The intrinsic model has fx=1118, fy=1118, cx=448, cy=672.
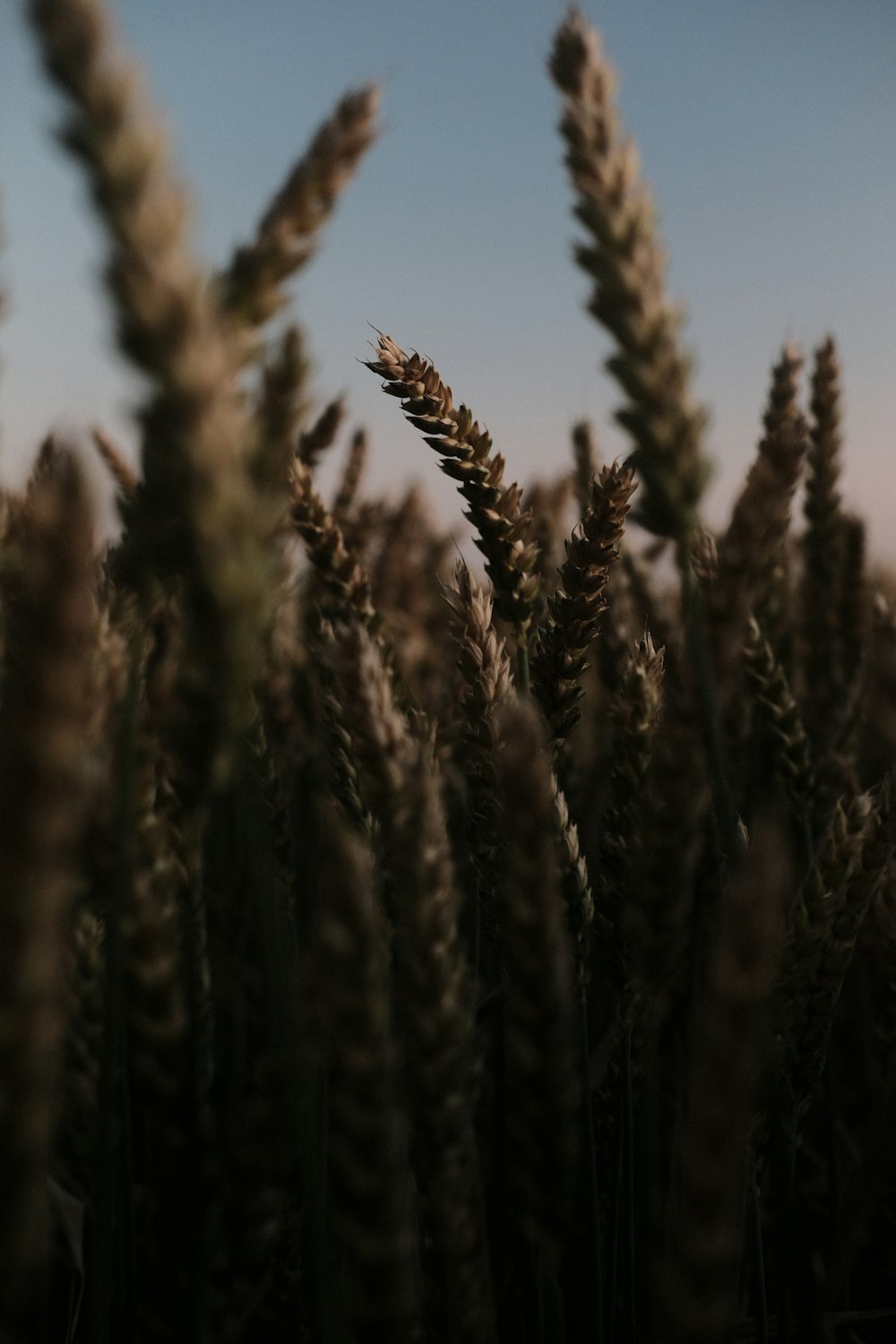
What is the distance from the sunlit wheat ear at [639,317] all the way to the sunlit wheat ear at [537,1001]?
18 centimetres

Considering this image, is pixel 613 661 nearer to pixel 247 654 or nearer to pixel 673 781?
pixel 673 781

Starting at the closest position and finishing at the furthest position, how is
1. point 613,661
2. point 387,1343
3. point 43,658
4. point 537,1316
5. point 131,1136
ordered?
1. point 43,658
2. point 387,1343
3. point 537,1316
4. point 131,1136
5. point 613,661

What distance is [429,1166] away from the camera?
0.73 meters

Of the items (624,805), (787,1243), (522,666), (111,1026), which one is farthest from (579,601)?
(787,1243)

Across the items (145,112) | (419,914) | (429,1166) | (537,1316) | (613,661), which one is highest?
(613,661)

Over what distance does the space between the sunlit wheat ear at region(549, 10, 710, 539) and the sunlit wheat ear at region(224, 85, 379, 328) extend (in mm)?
130

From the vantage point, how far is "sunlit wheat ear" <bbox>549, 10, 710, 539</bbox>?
2.15ft

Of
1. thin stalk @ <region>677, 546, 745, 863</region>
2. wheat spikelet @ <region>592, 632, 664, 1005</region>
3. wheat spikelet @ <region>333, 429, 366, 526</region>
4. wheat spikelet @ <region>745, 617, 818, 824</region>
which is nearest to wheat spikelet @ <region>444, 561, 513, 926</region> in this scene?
wheat spikelet @ <region>592, 632, 664, 1005</region>

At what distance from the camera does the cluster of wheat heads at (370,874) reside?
0.47 m

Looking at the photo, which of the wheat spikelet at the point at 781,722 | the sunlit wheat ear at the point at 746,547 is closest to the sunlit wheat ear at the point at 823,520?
the wheat spikelet at the point at 781,722

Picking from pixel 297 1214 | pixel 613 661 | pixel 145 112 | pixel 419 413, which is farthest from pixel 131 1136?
pixel 145 112

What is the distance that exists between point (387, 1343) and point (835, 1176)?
3.63 ft

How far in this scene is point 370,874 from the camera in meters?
0.79

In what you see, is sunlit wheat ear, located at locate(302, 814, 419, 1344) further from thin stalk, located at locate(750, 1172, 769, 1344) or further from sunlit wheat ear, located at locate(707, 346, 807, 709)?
thin stalk, located at locate(750, 1172, 769, 1344)
